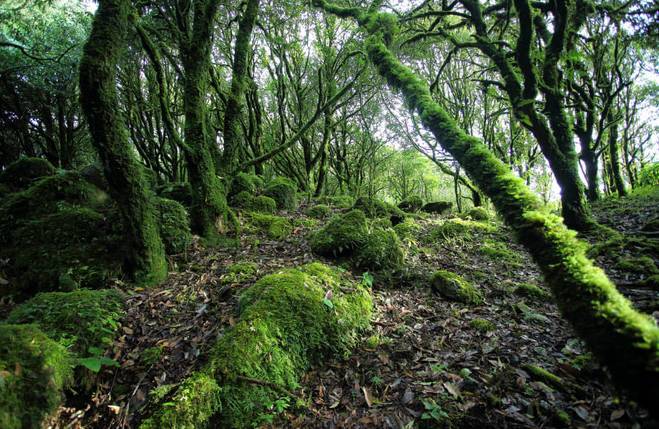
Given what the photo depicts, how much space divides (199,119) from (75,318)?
13.9 feet

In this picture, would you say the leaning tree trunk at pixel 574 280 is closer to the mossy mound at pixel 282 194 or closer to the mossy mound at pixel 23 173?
the mossy mound at pixel 282 194

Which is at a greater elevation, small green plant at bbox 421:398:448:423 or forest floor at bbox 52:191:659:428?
forest floor at bbox 52:191:659:428

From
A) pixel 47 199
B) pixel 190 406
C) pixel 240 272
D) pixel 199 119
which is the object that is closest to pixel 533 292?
pixel 240 272

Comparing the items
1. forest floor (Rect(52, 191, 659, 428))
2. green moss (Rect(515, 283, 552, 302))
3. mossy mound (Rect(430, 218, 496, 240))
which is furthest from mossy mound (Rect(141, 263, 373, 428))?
mossy mound (Rect(430, 218, 496, 240))

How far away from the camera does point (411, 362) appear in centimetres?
329

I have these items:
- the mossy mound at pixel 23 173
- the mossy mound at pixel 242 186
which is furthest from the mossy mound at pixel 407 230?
the mossy mound at pixel 23 173

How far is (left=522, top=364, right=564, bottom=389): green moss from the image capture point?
267 cm

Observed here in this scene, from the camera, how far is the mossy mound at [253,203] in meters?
8.55

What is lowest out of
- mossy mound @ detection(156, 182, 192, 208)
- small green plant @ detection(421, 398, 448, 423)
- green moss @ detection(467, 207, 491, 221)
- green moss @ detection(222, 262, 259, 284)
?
small green plant @ detection(421, 398, 448, 423)

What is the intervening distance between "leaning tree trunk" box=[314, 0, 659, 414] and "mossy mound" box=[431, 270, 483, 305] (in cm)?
186

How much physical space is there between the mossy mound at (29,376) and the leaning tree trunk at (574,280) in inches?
146

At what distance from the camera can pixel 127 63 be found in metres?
13.2

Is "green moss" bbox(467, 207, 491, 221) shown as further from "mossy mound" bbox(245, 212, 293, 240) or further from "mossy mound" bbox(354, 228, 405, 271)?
"mossy mound" bbox(245, 212, 293, 240)

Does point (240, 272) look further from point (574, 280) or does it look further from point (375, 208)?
point (375, 208)
